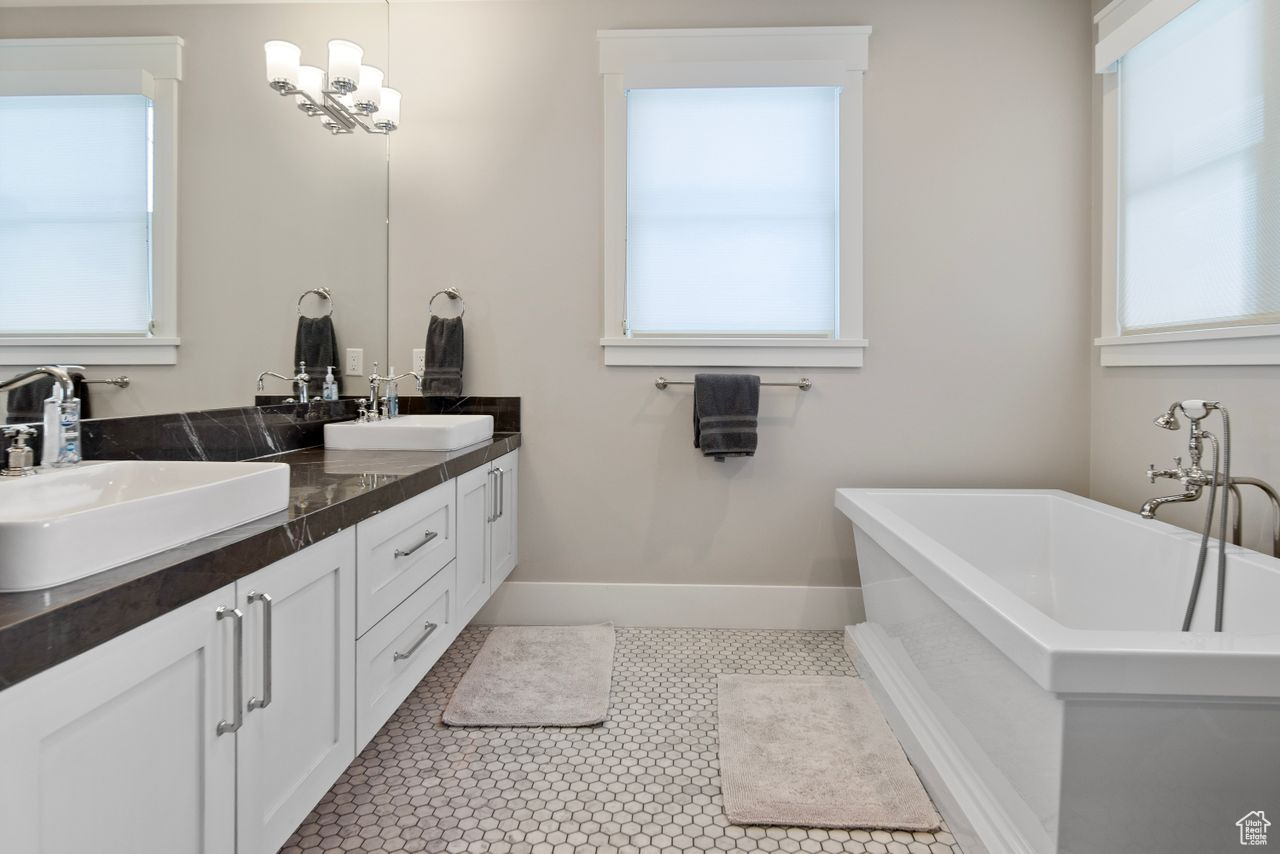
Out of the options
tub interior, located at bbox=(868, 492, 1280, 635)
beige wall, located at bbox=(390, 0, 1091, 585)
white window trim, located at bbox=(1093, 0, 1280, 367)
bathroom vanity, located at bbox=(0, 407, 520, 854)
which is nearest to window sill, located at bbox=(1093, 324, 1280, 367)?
white window trim, located at bbox=(1093, 0, 1280, 367)

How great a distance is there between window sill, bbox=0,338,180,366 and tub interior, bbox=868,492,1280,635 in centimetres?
211

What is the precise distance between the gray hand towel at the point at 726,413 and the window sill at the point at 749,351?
13 cm

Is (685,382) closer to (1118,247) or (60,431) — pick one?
(1118,247)

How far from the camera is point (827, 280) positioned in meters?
2.67

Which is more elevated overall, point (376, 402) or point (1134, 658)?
point (376, 402)

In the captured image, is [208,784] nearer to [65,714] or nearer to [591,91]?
[65,714]

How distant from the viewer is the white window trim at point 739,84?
8.56 feet

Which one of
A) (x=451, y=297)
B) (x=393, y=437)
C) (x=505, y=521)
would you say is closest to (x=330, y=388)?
(x=393, y=437)

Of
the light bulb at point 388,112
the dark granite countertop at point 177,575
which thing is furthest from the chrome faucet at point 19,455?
the light bulb at point 388,112

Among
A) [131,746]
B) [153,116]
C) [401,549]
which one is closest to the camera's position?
[131,746]

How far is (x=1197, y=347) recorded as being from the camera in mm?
2070

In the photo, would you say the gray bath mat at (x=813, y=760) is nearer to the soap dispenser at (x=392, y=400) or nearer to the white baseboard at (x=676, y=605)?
the white baseboard at (x=676, y=605)

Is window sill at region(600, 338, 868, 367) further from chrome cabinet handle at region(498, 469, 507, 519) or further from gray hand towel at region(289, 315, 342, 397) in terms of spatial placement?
gray hand towel at region(289, 315, 342, 397)

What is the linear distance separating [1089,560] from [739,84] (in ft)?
6.70
